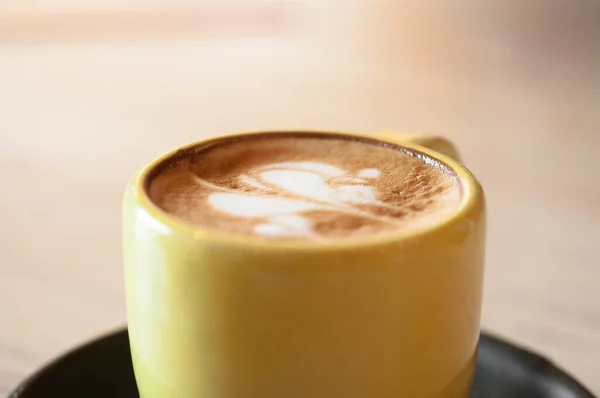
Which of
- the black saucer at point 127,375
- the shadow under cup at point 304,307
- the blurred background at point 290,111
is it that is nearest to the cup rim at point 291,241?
→ the shadow under cup at point 304,307

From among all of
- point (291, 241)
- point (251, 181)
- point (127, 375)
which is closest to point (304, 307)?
point (291, 241)

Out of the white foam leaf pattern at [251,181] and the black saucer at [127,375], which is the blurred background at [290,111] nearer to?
the black saucer at [127,375]

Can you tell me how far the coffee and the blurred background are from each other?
314mm

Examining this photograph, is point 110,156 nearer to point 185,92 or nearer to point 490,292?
point 185,92

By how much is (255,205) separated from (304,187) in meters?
0.05

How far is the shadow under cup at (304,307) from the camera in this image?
14.8 inches

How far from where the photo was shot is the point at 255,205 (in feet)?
1.48

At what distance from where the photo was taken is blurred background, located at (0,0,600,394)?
2.60ft

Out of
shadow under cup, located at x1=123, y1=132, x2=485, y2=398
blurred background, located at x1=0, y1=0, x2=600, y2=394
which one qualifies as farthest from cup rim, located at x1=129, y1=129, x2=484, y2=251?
blurred background, located at x1=0, y1=0, x2=600, y2=394

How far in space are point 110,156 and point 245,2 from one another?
4.78ft

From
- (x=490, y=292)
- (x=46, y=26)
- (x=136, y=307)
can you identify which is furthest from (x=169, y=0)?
(x=136, y=307)

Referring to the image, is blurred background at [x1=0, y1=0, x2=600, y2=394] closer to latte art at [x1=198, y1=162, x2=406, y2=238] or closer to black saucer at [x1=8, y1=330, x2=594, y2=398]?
black saucer at [x1=8, y1=330, x2=594, y2=398]

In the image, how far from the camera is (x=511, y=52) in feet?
6.48

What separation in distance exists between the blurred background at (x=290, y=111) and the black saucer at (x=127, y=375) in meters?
0.14
